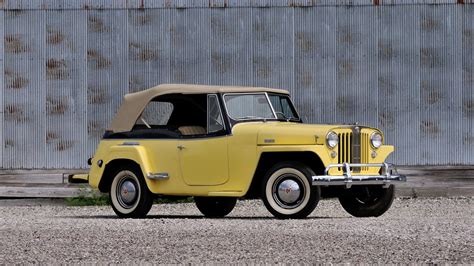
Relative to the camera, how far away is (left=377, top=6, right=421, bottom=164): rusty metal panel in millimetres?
19141

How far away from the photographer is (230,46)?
19.3m

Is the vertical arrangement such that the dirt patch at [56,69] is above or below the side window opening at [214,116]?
above

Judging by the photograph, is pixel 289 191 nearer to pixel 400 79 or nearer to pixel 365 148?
pixel 365 148

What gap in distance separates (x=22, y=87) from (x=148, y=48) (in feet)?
7.11

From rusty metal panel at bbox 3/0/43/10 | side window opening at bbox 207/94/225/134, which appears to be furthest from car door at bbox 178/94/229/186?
rusty metal panel at bbox 3/0/43/10

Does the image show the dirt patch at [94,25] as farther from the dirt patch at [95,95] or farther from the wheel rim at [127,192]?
the wheel rim at [127,192]

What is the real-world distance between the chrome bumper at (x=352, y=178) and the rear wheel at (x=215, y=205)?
2538 mm

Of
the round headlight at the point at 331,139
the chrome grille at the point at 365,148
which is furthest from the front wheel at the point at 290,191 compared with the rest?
the chrome grille at the point at 365,148

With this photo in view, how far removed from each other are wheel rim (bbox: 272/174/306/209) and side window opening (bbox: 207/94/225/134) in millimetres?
1124

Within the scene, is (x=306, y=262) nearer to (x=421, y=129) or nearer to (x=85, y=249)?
(x=85, y=249)

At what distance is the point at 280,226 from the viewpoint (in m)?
12.4

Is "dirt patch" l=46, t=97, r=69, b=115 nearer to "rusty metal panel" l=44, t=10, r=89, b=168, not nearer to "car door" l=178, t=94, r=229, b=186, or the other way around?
"rusty metal panel" l=44, t=10, r=89, b=168

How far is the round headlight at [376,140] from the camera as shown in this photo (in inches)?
549

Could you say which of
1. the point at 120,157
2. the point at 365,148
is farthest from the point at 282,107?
the point at 120,157
